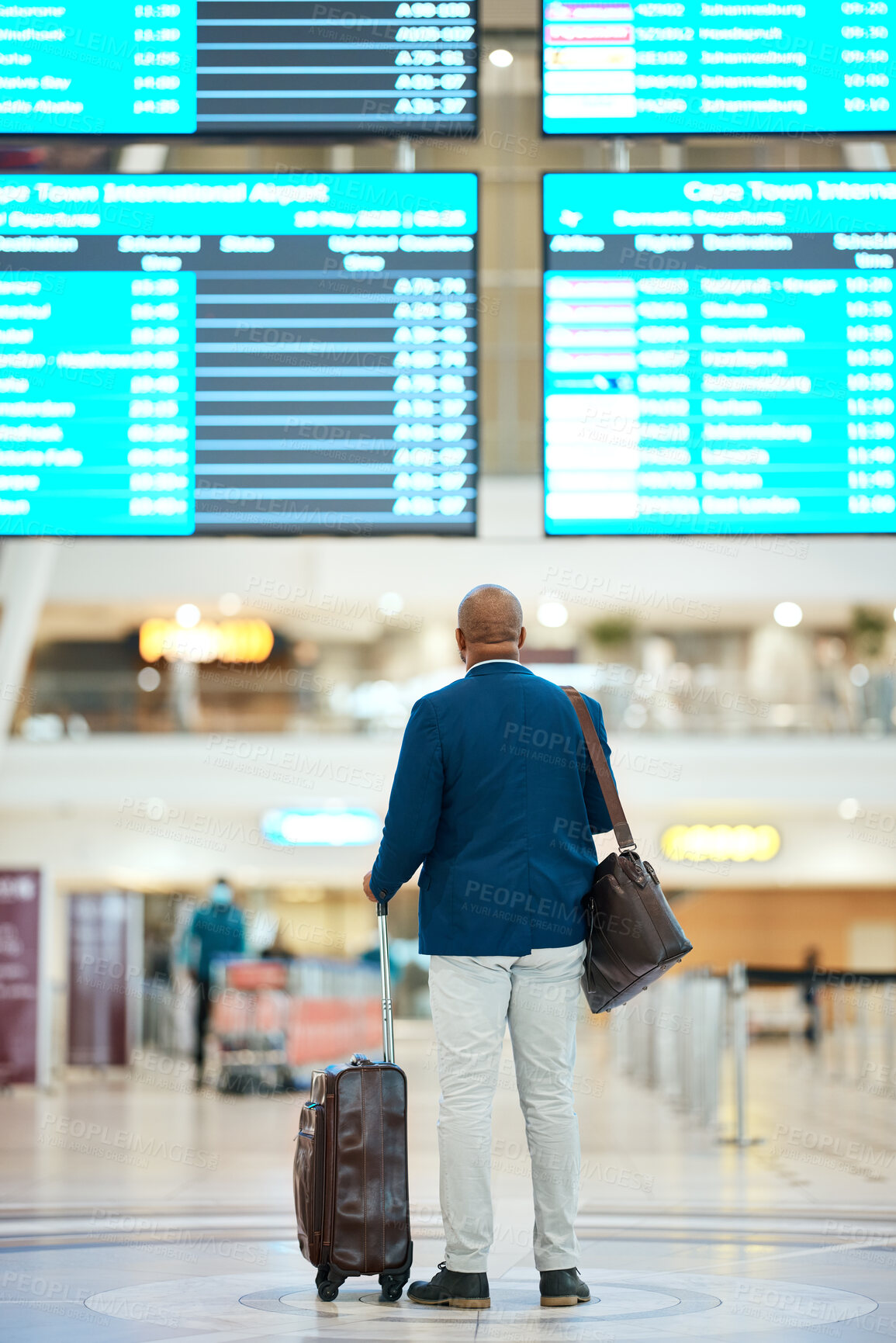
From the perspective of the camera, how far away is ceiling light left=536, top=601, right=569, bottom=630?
25450 millimetres

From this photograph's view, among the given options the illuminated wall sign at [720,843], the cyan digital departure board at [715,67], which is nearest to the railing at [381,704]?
the illuminated wall sign at [720,843]

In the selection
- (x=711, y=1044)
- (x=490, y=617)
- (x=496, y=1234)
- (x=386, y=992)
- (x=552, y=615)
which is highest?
(x=552, y=615)

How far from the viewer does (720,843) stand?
22359 millimetres

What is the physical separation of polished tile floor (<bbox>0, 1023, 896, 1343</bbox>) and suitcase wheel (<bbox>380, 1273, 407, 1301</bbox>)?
43mm

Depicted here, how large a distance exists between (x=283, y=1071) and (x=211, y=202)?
7709 mm

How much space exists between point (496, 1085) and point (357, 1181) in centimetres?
40

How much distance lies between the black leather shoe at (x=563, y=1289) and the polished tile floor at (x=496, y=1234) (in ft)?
0.15

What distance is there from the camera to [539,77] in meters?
5.23

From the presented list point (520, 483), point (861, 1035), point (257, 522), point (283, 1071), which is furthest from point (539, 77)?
point (520, 483)

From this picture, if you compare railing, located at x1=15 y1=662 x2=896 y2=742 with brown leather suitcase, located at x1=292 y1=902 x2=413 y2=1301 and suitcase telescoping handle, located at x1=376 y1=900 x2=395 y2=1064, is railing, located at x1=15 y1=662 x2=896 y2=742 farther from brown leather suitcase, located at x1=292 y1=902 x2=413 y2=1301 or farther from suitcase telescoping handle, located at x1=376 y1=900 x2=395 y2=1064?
brown leather suitcase, located at x1=292 y1=902 x2=413 y2=1301

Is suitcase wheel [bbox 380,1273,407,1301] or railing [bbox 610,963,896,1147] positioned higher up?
suitcase wheel [bbox 380,1273,407,1301]

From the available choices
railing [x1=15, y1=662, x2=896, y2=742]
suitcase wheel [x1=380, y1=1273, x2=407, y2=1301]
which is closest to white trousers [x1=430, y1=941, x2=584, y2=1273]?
suitcase wheel [x1=380, y1=1273, x2=407, y2=1301]

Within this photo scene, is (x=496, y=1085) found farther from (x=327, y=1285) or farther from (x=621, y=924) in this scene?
(x=327, y=1285)

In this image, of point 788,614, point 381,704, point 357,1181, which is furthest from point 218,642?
point 357,1181
